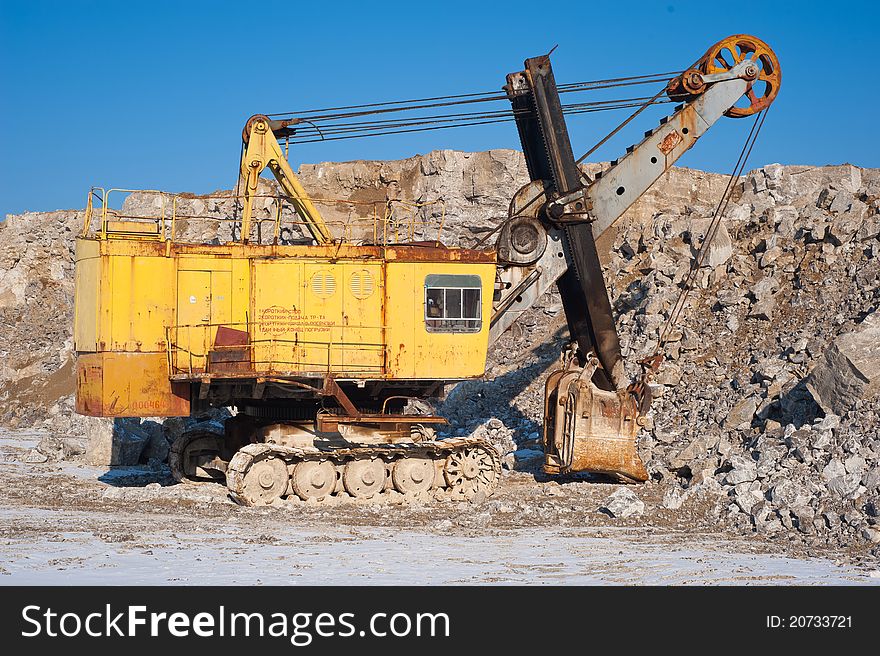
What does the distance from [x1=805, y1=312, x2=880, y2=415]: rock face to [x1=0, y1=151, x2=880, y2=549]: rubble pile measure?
2 centimetres

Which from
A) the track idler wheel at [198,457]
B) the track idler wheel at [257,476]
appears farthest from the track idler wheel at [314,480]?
the track idler wheel at [198,457]

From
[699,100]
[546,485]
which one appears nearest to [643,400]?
[546,485]

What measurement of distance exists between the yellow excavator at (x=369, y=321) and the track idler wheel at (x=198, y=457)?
0.31 ft

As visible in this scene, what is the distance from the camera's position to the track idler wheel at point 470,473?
15.9 m

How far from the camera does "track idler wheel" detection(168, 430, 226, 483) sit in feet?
58.2

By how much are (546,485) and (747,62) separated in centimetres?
715

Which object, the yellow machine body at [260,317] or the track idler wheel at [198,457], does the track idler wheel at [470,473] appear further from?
the track idler wheel at [198,457]

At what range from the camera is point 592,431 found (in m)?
16.7

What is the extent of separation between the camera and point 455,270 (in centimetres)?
1611

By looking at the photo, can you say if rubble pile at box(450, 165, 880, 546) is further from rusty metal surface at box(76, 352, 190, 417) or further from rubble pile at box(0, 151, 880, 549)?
rusty metal surface at box(76, 352, 190, 417)

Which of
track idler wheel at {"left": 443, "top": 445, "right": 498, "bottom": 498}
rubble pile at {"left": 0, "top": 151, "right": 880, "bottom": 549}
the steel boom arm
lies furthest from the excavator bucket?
the steel boom arm

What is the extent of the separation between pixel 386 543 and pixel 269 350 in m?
4.48

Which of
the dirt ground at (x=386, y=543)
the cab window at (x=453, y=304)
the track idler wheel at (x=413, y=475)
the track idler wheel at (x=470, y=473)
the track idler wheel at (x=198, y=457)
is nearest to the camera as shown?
the dirt ground at (x=386, y=543)

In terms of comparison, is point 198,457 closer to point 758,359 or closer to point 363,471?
point 363,471
